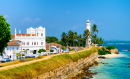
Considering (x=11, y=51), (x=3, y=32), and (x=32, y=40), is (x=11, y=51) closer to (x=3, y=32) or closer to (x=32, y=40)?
(x=32, y=40)

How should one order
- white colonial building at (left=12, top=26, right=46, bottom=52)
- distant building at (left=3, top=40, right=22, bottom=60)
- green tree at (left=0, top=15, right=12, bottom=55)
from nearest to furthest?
green tree at (left=0, top=15, right=12, bottom=55), distant building at (left=3, top=40, right=22, bottom=60), white colonial building at (left=12, top=26, right=46, bottom=52)

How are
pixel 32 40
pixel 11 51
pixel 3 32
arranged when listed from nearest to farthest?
pixel 3 32
pixel 11 51
pixel 32 40

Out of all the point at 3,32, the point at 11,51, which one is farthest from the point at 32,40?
the point at 3,32

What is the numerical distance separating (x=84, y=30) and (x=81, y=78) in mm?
73507

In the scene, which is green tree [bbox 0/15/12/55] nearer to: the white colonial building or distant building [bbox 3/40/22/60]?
distant building [bbox 3/40/22/60]

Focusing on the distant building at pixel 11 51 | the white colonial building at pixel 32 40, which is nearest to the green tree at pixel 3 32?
the distant building at pixel 11 51

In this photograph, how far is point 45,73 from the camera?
94.1 ft

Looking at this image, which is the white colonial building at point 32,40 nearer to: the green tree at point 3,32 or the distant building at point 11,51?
the distant building at point 11,51

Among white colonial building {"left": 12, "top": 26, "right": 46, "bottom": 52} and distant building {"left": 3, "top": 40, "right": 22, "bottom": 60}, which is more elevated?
white colonial building {"left": 12, "top": 26, "right": 46, "bottom": 52}

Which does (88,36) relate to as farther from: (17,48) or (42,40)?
(17,48)

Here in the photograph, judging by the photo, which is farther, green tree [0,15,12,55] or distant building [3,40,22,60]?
distant building [3,40,22,60]

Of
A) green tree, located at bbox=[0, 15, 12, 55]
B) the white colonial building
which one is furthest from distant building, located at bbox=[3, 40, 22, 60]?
green tree, located at bbox=[0, 15, 12, 55]

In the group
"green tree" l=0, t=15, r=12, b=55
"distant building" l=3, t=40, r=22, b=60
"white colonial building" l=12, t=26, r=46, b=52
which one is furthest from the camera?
"white colonial building" l=12, t=26, r=46, b=52

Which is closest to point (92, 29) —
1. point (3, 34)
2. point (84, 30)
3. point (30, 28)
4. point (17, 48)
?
point (84, 30)
